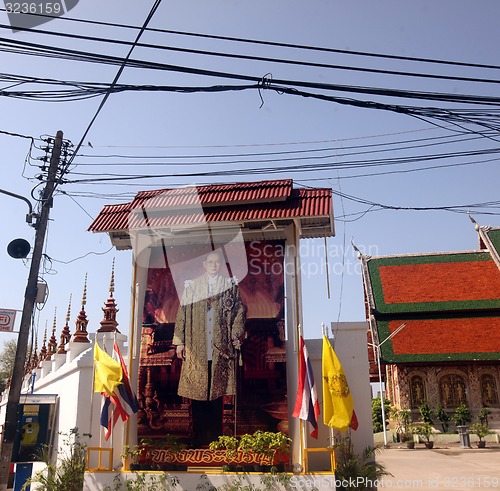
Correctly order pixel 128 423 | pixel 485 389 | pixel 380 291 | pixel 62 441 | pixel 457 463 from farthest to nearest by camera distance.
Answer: pixel 380 291 → pixel 485 389 → pixel 457 463 → pixel 62 441 → pixel 128 423

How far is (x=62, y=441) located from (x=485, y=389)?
2582 cm

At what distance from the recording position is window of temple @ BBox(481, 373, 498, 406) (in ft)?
99.3

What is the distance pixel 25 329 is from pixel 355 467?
23.5 ft

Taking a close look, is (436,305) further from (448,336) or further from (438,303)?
(448,336)

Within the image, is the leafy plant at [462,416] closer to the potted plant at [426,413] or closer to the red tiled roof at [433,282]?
the potted plant at [426,413]

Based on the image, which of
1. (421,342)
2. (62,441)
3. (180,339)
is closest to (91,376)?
(62,441)

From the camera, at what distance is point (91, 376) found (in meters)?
12.8

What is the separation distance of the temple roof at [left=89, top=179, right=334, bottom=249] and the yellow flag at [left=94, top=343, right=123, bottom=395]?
305 cm

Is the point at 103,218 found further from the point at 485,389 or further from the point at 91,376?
the point at 485,389

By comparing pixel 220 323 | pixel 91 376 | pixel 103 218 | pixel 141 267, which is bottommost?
pixel 91 376

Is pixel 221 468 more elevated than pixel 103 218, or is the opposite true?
pixel 103 218

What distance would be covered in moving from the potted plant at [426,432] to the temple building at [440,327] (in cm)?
227

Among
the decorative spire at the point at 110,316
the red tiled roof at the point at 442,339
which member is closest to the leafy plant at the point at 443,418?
the red tiled roof at the point at 442,339

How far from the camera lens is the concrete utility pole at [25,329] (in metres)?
10.1
